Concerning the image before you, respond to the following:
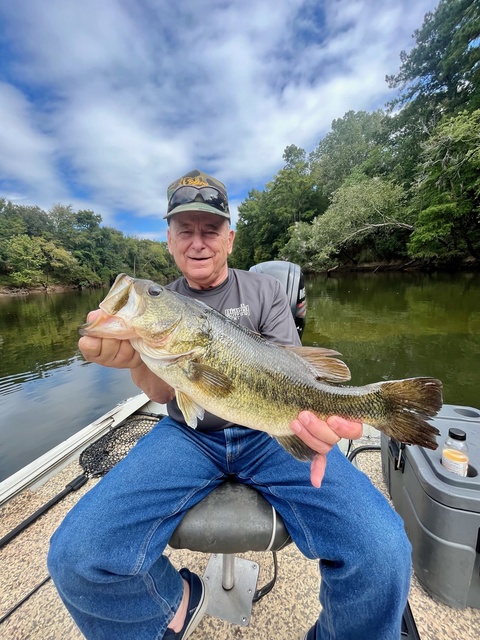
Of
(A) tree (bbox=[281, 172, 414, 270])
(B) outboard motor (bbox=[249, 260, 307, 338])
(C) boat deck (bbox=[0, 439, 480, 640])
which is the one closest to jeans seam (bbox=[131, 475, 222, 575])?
(C) boat deck (bbox=[0, 439, 480, 640])

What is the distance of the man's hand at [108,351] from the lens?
151 cm

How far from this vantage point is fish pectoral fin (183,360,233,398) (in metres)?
1.52

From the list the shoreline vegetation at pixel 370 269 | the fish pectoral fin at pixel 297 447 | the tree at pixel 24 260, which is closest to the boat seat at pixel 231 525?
the fish pectoral fin at pixel 297 447

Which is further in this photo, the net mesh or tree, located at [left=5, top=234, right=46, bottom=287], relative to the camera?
tree, located at [left=5, top=234, right=46, bottom=287]

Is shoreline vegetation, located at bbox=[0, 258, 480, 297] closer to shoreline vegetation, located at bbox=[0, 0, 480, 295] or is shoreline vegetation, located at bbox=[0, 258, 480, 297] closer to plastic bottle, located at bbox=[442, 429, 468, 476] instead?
shoreline vegetation, located at bbox=[0, 0, 480, 295]

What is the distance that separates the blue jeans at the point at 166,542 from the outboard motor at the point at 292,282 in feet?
6.99

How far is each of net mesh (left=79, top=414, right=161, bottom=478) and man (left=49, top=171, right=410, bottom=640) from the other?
1495mm

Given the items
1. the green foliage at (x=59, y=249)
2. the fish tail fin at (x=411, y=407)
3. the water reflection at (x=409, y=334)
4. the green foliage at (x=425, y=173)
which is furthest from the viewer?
the green foliage at (x=59, y=249)

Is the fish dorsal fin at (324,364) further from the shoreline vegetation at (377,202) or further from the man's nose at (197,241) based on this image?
the shoreline vegetation at (377,202)

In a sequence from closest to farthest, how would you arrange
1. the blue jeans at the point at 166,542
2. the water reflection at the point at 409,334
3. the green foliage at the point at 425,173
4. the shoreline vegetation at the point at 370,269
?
the blue jeans at the point at 166,542
the water reflection at the point at 409,334
the green foliage at the point at 425,173
the shoreline vegetation at the point at 370,269

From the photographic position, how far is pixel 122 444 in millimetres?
3234

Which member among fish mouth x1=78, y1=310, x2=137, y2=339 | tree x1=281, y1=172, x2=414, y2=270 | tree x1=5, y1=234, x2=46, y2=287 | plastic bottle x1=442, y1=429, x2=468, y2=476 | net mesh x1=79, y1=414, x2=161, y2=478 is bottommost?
net mesh x1=79, y1=414, x2=161, y2=478

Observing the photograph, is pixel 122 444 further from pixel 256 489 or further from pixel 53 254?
pixel 53 254

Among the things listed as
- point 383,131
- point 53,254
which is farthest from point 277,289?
point 53,254
